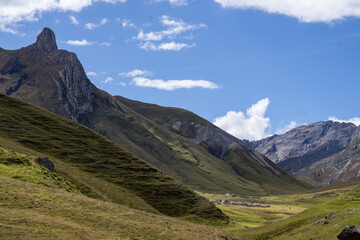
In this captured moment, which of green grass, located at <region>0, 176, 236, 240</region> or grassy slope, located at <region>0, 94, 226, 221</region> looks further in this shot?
grassy slope, located at <region>0, 94, 226, 221</region>

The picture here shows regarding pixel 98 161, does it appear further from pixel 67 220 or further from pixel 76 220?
pixel 67 220

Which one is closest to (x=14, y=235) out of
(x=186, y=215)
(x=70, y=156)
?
(x=186, y=215)

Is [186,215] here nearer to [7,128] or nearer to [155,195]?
[155,195]

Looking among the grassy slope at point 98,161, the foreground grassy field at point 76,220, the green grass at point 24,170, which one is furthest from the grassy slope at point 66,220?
the grassy slope at point 98,161

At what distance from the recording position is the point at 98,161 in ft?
378

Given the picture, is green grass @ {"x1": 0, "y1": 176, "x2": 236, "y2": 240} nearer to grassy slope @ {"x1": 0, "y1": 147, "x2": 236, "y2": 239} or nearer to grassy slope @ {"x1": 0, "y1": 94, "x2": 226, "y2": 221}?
grassy slope @ {"x1": 0, "y1": 147, "x2": 236, "y2": 239}

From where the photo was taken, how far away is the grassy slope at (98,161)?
106 m

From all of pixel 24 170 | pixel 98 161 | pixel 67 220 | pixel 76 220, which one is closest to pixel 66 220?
pixel 67 220

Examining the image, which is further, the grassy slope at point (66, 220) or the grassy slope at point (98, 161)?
the grassy slope at point (98, 161)

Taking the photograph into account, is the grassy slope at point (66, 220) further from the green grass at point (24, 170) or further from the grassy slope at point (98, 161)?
the grassy slope at point (98, 161)

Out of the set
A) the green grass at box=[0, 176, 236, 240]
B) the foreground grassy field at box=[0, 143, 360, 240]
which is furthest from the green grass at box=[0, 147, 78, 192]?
the green grass at box=[0, 176, 236, 240]

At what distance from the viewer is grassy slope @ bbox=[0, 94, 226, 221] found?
346ft

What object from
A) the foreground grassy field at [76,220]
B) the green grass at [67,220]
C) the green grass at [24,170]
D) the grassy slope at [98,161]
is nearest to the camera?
the green grass at [67,220]

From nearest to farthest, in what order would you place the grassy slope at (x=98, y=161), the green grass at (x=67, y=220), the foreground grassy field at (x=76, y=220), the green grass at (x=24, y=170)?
the green grass at (x=67, y=220), the foreground grassy field at (x=76, y=220), the green grass at (x=24, y=170), the grassy slope at (x=98, y=161)
